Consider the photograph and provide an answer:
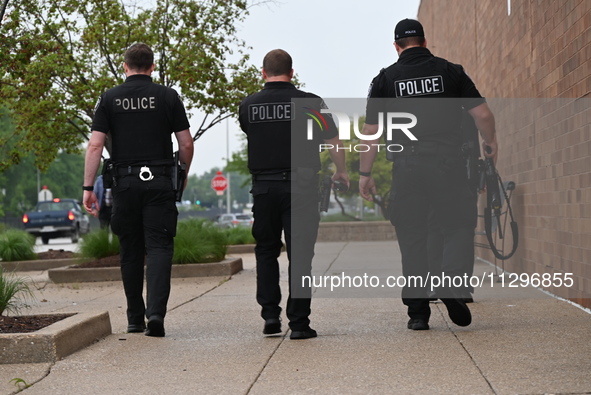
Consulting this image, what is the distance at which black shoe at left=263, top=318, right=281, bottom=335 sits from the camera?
694cm

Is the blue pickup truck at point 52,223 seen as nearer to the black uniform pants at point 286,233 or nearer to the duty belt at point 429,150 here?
the black uniform pants at point 286,233

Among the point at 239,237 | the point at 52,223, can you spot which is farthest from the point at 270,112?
the point at 52,223

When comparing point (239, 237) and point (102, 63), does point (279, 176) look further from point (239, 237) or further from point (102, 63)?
point (239, 237)

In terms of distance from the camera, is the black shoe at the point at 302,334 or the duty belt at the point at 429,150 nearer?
the black shoe at the point at 302,334

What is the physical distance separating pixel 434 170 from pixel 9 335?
2992 mm

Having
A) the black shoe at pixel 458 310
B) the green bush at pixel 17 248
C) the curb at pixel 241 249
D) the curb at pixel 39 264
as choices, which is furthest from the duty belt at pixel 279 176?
the curb at pixel 241 249

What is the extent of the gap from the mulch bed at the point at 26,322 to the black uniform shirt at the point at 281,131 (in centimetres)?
172

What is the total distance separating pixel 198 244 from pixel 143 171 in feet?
22.1

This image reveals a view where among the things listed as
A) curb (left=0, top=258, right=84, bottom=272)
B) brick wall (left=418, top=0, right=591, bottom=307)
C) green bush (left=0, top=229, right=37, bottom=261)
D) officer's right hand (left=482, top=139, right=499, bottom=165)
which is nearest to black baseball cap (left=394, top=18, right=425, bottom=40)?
officer's right hand (left=482, top=139, right=499, bottom=165)

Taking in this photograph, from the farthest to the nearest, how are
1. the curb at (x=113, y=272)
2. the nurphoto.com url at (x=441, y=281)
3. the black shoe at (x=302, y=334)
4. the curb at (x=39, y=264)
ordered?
1. the curb at (x=39, y=264)
2. the curb at (x=113, y=272)
3. the nurphoto.com url at (x=441, y=281)
4. the black shoe at (x=302, y=334)

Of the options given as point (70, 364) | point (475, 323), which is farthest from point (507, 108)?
point (70, 364)

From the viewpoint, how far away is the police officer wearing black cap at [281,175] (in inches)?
274

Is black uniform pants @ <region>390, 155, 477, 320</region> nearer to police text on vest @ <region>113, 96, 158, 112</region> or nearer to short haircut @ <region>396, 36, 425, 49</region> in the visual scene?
short haircut @ <region>396, 36, 425, 49</region>

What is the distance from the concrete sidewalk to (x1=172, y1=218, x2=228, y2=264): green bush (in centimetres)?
426
